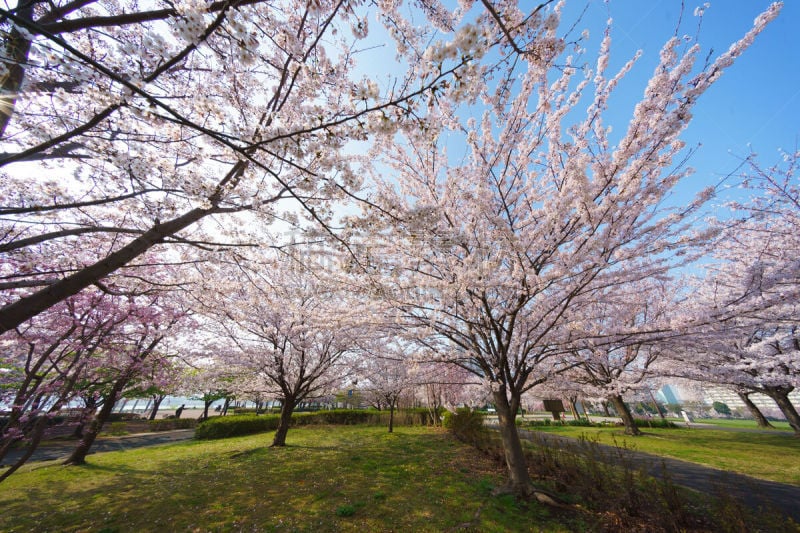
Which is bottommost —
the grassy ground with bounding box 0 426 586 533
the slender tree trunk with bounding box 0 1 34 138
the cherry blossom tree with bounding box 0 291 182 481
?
the grassy ground with bounding box 0 426 586 533

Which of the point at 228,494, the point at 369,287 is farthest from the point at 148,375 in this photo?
the point at 369,287

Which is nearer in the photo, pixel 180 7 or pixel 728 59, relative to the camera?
pixel 180 7

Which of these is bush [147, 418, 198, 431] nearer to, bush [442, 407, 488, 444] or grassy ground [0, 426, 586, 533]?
grassy ground [0, 426, 586, 533]

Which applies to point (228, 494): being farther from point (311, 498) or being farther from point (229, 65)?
point (229, 65)

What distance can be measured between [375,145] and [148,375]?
10599 mm

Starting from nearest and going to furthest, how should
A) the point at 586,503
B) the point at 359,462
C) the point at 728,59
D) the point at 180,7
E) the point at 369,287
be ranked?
1. the point at 180,7
2. the point at 728,59
3. the point at 586,503
4. the point at 369,287
5. the point at 359,462

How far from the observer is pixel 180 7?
7.95 feet

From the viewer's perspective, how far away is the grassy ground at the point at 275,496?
470 cm

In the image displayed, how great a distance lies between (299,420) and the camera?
22.2 metres

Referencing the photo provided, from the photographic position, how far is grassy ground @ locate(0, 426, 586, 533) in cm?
470

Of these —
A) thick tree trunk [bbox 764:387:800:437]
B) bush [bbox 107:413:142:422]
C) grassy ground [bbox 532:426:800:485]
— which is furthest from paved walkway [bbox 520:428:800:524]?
bush [bbox 107:413:142:422]

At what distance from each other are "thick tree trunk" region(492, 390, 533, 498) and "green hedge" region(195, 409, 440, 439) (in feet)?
56.4

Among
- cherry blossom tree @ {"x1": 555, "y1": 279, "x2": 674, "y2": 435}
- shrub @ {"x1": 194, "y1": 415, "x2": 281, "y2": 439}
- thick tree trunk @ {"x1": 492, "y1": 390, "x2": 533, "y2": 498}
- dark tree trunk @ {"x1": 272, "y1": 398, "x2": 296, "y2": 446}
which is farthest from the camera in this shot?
shrub @ {"x1": 194, "y1": 415, "x2": 281, "y2": 439}

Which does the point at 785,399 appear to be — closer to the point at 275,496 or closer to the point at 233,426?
the point at 275,496
